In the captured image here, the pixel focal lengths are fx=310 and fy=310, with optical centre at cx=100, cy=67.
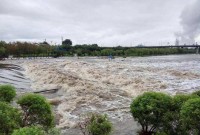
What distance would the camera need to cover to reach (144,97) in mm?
13281

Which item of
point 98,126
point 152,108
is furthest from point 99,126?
point 152,108

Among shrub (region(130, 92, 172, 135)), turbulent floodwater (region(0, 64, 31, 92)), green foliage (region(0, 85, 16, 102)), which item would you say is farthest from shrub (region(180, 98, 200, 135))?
turbulent floodwater (region(0, 64, 31, 92))

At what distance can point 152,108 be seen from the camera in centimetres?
→ 1266

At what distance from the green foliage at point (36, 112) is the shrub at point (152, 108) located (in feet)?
12.0

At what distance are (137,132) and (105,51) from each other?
598 ft

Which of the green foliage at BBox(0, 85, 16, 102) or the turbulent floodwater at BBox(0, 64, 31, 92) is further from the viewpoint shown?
the turbulent floodwater at BBox(0, 64, 31, 92)

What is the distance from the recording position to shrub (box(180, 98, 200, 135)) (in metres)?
10.9

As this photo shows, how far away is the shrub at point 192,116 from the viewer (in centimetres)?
1087

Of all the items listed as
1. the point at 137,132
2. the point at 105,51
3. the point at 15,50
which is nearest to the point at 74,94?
the point at 137,132

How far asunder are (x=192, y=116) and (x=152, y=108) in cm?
204

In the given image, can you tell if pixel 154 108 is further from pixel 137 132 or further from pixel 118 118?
pixel 118 118

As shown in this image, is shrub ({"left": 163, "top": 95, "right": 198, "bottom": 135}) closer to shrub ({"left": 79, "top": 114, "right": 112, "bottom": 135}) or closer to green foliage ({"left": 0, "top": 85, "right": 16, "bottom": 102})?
shrub ({"left": 79, "top": 114, "right": 112, "bottom": 135})

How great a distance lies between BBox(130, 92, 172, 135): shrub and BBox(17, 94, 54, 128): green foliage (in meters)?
3.67

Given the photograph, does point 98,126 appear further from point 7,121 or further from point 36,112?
point 7,121
